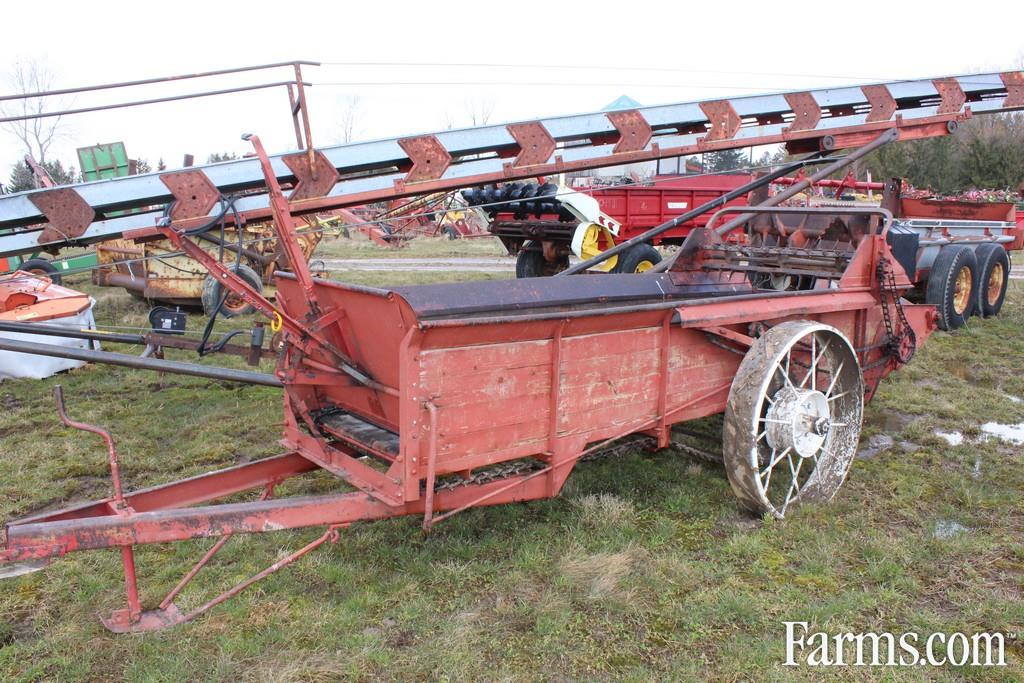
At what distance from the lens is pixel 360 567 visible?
393 cm

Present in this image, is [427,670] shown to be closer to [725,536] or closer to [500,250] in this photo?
[725,536]

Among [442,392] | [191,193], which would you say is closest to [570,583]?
[442,392]

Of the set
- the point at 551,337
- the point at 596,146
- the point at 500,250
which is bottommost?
the point at 500,250

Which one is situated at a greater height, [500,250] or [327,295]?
[327,295]

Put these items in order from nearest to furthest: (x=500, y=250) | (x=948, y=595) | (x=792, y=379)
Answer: (x=948, y=595) < (x=792, y=379) < (x=500, y=250)

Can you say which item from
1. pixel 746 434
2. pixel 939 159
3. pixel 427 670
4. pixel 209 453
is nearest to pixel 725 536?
pixel 746 434

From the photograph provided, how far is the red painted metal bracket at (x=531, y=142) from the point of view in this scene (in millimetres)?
5277

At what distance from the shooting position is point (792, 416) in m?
4.42

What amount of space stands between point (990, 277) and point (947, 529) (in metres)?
7.80

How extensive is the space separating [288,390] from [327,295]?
0.55 metres

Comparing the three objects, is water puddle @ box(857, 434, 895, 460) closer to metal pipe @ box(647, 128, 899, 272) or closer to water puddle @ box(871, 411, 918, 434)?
water puddle @ box(871, 411, 918, 434)

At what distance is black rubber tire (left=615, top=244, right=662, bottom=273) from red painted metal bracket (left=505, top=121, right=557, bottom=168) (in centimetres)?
561

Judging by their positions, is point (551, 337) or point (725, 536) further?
point (725, 536)

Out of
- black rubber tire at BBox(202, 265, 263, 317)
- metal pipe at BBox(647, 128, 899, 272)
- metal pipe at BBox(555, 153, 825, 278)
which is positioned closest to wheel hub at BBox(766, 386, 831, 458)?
metal pipe at BBox(647, 128, 899, 272)
